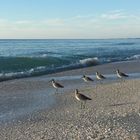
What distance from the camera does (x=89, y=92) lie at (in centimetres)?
1981

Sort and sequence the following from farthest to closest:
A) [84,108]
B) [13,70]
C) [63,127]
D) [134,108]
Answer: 1. [13,70]
2. [84,108]
3. [134,108]
4. [63,127]

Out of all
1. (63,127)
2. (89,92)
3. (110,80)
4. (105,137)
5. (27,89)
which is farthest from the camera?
(110,80)

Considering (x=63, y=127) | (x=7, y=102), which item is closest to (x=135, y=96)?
(x=7, y=102)

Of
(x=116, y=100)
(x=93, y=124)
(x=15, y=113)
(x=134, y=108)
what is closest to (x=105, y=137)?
(x=93, y=124)

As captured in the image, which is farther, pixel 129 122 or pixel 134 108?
pixel 134 108

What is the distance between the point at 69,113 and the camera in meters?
14.8

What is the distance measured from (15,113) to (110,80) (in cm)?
1026

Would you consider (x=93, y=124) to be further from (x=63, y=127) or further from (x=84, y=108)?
(x=84, y=108)

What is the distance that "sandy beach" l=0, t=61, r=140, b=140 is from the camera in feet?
38.0

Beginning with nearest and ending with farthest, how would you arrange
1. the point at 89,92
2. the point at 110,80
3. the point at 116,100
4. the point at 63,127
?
the point at 63,127 < the point at 116,100 < the point at 89,92 < the point at 110,80

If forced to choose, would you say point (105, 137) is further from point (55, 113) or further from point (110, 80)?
point (110, 80)

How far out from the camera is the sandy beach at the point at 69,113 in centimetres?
1158

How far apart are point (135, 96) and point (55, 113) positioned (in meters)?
3.84

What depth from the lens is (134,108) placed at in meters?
14.6
